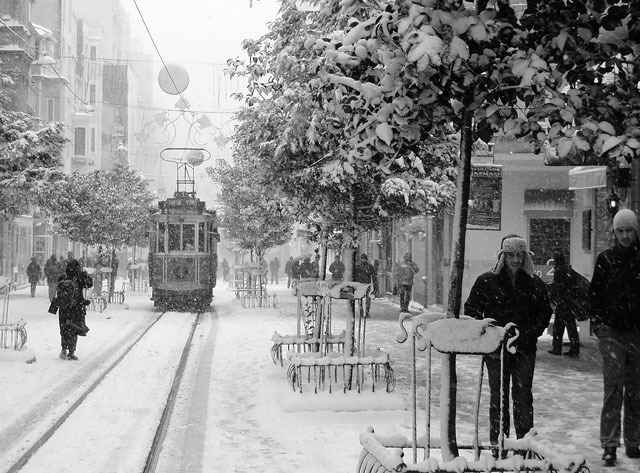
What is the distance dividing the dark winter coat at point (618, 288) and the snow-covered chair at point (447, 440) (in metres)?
2.03

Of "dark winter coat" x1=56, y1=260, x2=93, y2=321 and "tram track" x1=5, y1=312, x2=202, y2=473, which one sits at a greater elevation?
"dark winter coat" x1=56, y1=260, x2=93, y2=321

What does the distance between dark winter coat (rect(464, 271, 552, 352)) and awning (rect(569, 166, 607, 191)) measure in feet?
21.5

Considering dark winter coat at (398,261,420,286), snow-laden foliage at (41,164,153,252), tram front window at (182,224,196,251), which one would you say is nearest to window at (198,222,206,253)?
tram front window at (182,224,196,251)

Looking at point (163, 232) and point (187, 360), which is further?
point (163, 232)

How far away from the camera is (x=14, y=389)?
10.6 m

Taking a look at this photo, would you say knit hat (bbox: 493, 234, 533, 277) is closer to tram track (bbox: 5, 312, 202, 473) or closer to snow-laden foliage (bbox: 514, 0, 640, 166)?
snow-laden foliage (bbox: 514, 0, 640, 166)

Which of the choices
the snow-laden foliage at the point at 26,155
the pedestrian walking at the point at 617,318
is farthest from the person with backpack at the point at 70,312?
the pedestrian walking at the point at 617,318

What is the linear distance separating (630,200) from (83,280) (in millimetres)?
9073

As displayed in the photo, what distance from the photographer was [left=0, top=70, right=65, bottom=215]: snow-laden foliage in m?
18.0

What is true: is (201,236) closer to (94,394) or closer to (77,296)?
(77,296)

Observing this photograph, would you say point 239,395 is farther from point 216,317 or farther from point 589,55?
point 216,317

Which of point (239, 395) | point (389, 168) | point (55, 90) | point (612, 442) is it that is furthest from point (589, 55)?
point (55, 90)

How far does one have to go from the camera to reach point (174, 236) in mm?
26328

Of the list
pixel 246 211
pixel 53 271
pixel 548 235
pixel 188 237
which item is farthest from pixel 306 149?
pixel 53 271
